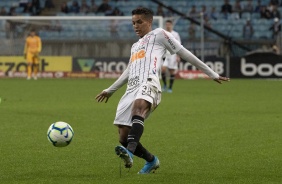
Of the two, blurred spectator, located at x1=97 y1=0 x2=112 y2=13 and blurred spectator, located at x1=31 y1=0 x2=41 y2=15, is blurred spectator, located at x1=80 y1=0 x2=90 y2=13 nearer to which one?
blurred spectator, located at x1=97 y1=0 x2=112 y2=13

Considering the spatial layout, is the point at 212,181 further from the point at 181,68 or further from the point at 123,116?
the point at 181,68

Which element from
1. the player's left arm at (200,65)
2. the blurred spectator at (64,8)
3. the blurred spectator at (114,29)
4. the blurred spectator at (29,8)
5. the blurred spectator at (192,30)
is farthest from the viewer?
the blurred spectator at (29,8)

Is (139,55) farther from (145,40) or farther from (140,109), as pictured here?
(140,109)

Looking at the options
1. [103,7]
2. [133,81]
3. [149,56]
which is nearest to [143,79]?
[133,81]

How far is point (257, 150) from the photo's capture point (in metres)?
10.8

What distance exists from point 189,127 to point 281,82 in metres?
17.9

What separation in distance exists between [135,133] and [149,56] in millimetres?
925

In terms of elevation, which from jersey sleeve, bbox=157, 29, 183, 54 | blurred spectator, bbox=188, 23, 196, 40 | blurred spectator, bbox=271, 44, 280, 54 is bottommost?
blurred spectator, bbox=271, 44, 280, 54

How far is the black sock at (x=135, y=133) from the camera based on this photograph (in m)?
8.05

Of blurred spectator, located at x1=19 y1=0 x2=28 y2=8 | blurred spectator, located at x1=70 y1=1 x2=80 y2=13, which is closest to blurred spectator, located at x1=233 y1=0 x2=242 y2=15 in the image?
blurred spectator, located at x1=70 y1=1 x2=80 y2=13

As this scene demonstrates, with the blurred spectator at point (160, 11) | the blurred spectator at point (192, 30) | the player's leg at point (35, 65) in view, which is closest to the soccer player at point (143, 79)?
the player's leg at point (35, 65)

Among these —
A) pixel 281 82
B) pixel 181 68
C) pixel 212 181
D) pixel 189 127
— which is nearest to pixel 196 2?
pixel 181 68

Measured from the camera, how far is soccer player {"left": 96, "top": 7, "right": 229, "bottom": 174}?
8258 mm

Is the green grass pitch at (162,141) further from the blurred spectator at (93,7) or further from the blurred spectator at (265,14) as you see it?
the blurred spectator at (93,7)
